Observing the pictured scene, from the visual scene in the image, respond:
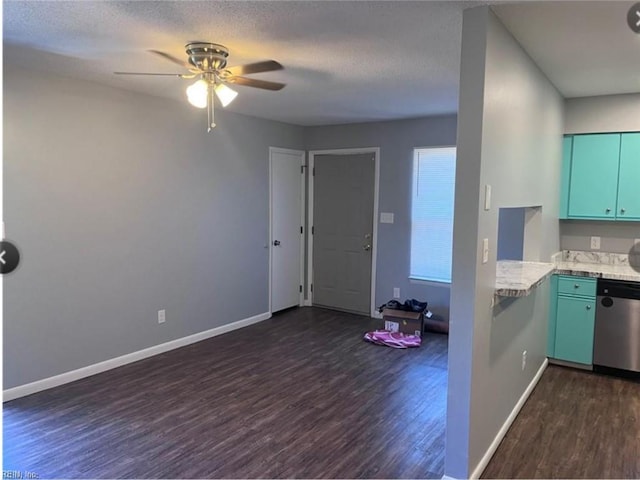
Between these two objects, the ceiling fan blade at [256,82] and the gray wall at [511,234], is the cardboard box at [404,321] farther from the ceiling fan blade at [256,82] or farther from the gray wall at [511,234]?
the ceiling fan blade at [256,82]

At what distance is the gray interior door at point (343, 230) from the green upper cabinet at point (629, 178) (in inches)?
102

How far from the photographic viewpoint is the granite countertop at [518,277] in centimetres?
266

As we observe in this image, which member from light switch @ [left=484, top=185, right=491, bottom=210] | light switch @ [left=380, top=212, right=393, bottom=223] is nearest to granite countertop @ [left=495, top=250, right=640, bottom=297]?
light switch @ [left=484, top=185, right=491, bottom=210]

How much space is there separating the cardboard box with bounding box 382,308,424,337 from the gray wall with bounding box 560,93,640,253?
1.62 meters

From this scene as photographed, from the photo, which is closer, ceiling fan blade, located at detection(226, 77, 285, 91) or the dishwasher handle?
ceiling fan blade, located at detection(226, 77, 285, 91)

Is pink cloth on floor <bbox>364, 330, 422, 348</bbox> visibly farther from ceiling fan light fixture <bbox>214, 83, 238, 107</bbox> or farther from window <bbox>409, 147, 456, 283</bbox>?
ceiling fan light fixture <bbox>214, 83, 238, 107</bbox>

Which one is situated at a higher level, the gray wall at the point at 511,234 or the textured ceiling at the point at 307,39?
the textured ceiling at the point at 307,39

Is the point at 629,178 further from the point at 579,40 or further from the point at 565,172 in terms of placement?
the point at 579,40

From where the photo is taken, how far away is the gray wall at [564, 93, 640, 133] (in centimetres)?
411

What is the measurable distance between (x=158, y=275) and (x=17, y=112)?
1778 millimetres

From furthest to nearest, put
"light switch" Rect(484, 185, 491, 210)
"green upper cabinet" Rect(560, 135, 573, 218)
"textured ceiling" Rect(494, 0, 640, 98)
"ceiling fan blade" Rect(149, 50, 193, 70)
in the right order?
"green upper cabinet" Rect(560, 135, 573, 218) < "ceiling fan blade" Rect(149, 50, 193, 70) < "light switch" Rect(484, 185, 491, 210) < "textured ceiling" Rect(494, 0, 640, 98)

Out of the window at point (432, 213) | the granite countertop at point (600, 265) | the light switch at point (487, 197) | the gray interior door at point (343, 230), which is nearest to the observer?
the light switch at point (487, 197)

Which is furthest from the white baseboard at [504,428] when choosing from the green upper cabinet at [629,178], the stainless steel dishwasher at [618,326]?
the green upper cabinet at [629,178]

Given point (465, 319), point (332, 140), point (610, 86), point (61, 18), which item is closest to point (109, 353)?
point (61, 18)
